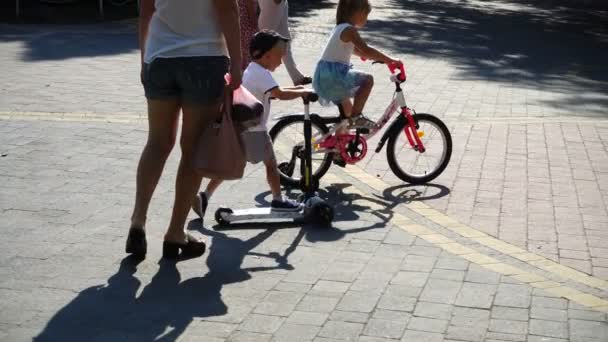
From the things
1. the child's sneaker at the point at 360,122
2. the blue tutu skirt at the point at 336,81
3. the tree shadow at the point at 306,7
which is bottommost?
the tree shadow at the point at 306,7

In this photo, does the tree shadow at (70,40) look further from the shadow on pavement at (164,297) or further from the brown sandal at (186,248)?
the brown sandal at (186,248)

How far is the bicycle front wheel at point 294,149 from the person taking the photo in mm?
7566

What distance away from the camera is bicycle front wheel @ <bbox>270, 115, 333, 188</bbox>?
24.8ft

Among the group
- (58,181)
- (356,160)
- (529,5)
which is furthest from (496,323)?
(529,5)

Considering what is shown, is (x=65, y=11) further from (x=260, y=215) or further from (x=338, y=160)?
(x=260, y=215)

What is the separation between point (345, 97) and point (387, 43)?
9.05 m

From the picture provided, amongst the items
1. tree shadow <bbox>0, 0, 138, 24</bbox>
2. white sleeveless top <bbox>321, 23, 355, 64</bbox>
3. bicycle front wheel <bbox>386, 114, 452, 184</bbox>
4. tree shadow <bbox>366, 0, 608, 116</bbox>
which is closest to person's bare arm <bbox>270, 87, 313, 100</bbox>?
white sleeveless top <bbox>321, 23, 355, 64</bbox>

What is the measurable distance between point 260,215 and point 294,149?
3.50 feet

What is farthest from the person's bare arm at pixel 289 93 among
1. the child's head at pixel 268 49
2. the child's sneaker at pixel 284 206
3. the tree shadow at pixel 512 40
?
the tree shadow at pixel 512 40

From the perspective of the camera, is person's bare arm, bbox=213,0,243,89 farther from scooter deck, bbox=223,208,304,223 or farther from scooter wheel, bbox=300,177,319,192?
scooter wheel, bbox=300,177,319,192

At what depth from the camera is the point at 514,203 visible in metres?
7.27

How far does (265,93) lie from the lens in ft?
21.6

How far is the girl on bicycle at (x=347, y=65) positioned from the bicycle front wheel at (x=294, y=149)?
229mm

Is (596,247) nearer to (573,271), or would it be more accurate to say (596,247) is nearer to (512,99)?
(573,271)
